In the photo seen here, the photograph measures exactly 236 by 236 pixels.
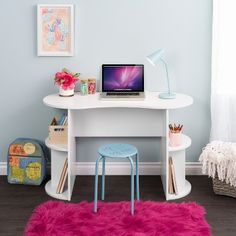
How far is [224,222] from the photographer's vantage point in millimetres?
3188

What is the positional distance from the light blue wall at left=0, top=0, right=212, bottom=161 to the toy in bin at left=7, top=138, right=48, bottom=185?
0.92 ft

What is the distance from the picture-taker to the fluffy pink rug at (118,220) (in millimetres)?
3006

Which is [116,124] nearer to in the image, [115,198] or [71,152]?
[71,152]

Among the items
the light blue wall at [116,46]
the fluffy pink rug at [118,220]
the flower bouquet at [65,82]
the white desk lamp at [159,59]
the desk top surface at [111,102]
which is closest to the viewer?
the fluffy pink rug at [118,220]

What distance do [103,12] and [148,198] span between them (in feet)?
4.63

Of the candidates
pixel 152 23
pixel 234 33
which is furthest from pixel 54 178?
pixel 234 33

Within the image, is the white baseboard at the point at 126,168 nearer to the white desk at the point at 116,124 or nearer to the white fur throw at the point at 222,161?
the white desk at the point at 116,124

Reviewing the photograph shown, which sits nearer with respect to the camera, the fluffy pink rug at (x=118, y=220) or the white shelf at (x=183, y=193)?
the fluffy pink rug at (x=118, y=220)

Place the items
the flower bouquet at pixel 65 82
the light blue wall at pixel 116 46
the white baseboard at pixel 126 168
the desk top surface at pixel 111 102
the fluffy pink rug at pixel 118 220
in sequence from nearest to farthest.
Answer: the fluffy pink rug at pixel 118 220, the desk top surface at pixel 111 102, the flower bouquet at pixel 65 82, the light blue wall at pixel 116 46, the white baseboard at pixel 126 168

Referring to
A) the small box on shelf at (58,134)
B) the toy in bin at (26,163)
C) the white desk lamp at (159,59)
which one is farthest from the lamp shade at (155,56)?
the toy in bin at (26,163)

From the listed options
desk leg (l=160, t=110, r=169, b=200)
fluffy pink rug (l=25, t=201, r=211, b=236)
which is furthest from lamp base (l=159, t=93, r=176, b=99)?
fluffy pink rug (l=25, t=201, r=211, b=236)

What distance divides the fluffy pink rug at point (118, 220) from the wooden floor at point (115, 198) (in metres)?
0.09

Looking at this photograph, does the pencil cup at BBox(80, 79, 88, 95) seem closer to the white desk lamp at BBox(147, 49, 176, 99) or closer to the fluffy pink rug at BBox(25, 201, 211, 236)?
the white desk lamp at BBox(147, 49, 176, 99)

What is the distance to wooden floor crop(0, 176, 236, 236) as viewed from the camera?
315 cm
